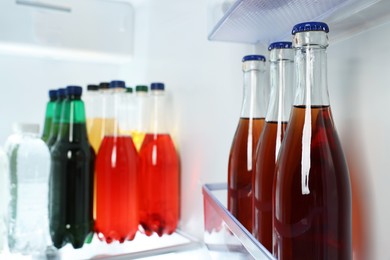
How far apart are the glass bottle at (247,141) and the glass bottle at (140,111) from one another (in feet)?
1.60

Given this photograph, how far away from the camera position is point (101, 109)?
98 cm

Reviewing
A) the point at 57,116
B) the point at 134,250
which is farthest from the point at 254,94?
the point at 57,116

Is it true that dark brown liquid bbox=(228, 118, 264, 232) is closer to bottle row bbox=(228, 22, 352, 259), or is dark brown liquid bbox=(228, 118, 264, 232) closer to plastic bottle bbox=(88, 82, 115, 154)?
bottle row bbox=(228, 22, 352, 259)

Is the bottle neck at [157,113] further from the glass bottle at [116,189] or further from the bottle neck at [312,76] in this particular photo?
the bottle neck at [312,76]

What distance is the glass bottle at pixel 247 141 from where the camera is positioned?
54 centimetres

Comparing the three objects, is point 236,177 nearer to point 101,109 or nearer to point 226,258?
point 226,258

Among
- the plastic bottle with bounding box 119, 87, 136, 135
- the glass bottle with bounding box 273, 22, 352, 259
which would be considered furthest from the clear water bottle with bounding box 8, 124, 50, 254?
the glass bottle with bounding box 273, 22, 352, 259

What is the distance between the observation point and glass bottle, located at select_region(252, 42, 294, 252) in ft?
1.50

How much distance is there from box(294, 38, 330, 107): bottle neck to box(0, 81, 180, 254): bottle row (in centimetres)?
58

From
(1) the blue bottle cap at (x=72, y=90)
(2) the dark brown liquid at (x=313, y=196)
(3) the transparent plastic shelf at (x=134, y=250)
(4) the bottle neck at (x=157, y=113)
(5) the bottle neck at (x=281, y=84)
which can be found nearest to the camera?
(2) the dark brown liquid at (x=313, y=196)

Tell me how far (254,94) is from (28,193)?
601 mm

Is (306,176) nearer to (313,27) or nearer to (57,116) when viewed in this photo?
(313,27)

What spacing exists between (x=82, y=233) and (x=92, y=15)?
28.7 inches

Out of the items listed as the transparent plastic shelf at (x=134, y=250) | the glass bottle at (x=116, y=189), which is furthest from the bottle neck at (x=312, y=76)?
the glass bottle at (x=116, y=189)
